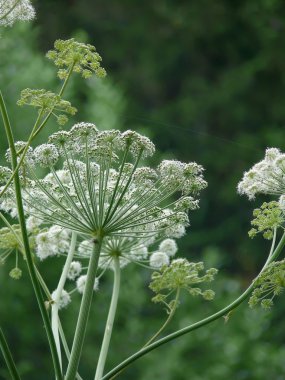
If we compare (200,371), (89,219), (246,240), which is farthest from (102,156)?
(246,240)

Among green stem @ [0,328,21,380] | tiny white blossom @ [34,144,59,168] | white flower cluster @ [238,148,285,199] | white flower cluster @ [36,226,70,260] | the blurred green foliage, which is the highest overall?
the blurred green foliage

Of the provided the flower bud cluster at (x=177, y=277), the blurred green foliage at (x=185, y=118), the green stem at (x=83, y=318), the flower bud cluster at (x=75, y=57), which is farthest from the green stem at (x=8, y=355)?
the blurred green foliage at (x=185, y=118)

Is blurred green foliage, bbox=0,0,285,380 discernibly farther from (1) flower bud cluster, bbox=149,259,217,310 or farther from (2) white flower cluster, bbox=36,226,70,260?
(1) flower bud cluster, bbox=149,259,217,310

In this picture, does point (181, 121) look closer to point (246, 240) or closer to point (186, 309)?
point (246, 240)

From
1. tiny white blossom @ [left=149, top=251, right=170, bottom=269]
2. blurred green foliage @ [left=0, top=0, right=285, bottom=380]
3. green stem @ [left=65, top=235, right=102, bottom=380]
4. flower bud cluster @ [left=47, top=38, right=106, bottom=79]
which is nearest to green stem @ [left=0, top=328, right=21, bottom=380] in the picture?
green stem @ [left=65, top=235, right=102, bottom=380]

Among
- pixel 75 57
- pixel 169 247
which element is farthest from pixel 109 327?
pixel 75 57

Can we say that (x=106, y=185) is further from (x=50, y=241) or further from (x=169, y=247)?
(x=169, y=247)
